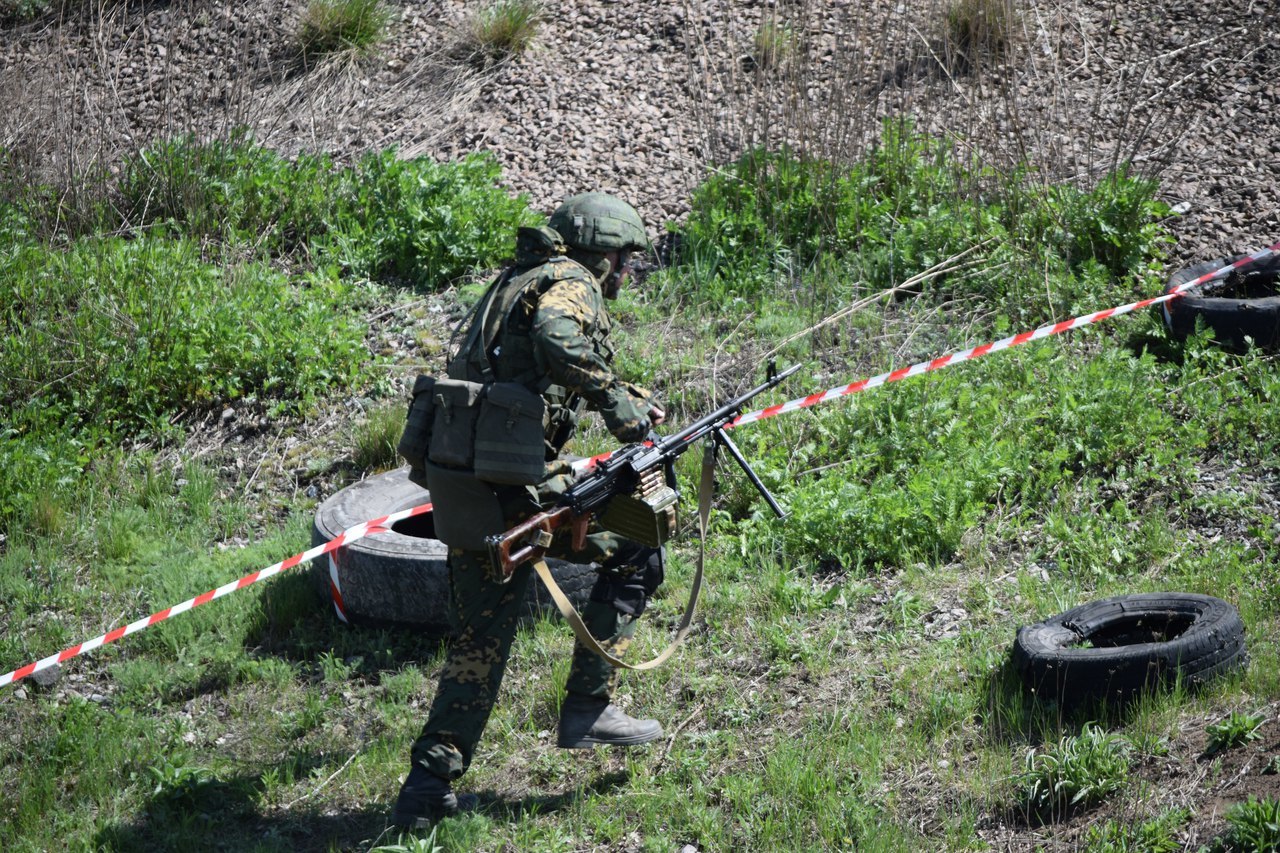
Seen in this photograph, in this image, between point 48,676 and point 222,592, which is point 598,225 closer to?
point 222,592

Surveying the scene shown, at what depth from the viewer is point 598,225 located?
15.1ft

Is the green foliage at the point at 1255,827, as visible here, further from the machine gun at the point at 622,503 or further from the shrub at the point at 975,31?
the shrub at the point at 975,31

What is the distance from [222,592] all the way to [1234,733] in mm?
4204

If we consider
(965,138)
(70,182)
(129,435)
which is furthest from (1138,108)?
(70,182)

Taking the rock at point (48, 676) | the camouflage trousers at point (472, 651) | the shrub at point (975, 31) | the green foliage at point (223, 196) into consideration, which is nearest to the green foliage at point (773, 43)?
the shrub at point (975, 31)

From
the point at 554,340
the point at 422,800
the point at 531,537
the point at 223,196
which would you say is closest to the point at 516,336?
the point at 554,340

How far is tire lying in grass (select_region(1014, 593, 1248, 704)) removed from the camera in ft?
14.7

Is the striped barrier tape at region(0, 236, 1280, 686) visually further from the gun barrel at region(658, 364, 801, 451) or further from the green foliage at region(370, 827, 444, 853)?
the green foliage at region(370, 827, 444, 853)

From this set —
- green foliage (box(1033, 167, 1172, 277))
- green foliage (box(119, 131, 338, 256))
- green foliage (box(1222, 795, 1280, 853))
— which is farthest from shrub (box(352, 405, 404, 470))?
green foliage (box(1222, 795, 1280, 853))

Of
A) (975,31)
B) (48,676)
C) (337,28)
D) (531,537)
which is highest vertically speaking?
(337,28)

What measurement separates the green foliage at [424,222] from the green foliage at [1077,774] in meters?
5.59

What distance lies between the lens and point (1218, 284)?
7.30 metres

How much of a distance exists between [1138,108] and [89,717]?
775 cm

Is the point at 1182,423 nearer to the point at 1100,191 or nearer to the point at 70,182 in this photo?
the point at 1100,191
